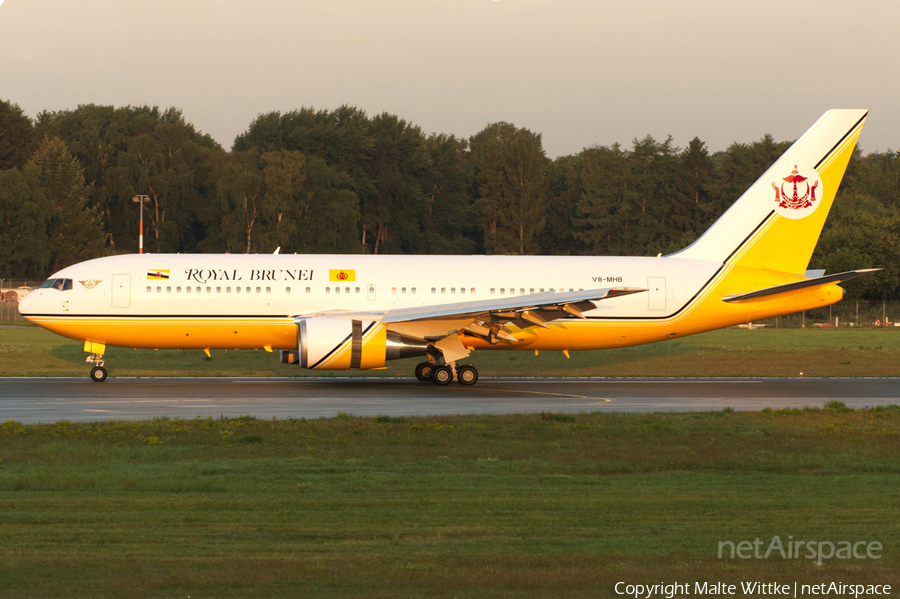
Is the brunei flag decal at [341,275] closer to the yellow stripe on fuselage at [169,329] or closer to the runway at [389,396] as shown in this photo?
the yellow stripe on fuselage at [169,329]

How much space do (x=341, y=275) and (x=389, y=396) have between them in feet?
17.6

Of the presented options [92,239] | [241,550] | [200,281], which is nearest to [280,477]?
[241,550]

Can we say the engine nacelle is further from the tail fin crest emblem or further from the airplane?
the tail fin crest emblem

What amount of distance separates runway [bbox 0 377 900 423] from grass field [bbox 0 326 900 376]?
291cm

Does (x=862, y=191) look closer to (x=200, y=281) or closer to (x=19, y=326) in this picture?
(x=19, y=326)

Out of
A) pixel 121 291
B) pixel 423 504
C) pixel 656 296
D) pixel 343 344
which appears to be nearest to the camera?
pixel 423 504

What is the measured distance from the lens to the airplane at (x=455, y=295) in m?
27.3

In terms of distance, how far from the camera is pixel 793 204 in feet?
102

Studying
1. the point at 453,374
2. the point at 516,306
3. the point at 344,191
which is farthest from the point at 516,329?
the point at 344,191

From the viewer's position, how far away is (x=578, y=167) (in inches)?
4717

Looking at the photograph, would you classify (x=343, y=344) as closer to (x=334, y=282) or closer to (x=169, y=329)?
(x=334, y=282)

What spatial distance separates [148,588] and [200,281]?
69.7ft

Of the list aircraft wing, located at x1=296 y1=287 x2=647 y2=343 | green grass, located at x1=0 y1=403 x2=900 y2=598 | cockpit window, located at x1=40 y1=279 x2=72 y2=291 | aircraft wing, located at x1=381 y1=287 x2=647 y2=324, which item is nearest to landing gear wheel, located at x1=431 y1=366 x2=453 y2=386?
aircraft wing, located at x1=296 y1=287 x2=647 y2=343

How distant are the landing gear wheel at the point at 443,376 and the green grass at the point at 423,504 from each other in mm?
9690
